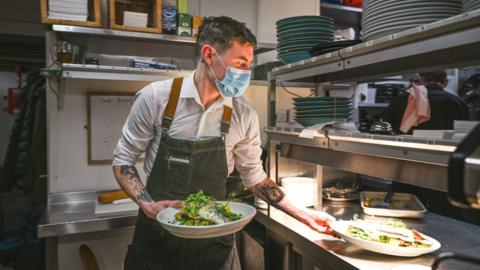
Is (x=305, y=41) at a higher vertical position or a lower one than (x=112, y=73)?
higher

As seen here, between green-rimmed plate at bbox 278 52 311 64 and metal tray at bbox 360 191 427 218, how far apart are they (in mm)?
869

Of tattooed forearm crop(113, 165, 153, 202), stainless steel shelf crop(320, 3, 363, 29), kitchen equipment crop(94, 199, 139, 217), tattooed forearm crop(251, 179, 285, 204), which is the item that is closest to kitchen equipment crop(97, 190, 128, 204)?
kitchen equipment crop(94, 199, 139, 217)

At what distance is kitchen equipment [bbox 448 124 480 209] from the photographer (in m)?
0.47

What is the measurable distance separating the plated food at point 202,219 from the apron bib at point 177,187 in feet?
0.53

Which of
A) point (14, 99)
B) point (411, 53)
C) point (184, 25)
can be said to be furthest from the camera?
point (14, 99)

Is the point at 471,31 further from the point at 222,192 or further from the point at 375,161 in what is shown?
the point at 222,192

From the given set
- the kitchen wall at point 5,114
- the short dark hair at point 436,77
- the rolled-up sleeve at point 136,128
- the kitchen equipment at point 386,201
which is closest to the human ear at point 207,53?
the rolled-up sleeve at point 136,128

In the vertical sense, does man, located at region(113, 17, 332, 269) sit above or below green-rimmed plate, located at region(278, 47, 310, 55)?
below

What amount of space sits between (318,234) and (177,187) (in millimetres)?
663

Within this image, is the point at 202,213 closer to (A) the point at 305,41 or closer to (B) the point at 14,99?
(A) the point at 305,41

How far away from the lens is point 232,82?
5.02 ft

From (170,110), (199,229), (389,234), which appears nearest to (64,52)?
(170,110)

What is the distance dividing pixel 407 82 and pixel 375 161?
3.29 metres

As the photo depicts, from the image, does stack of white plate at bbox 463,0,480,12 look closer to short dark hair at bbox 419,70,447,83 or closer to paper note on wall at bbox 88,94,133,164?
paper note on wall at bbox 88,94,133,164
